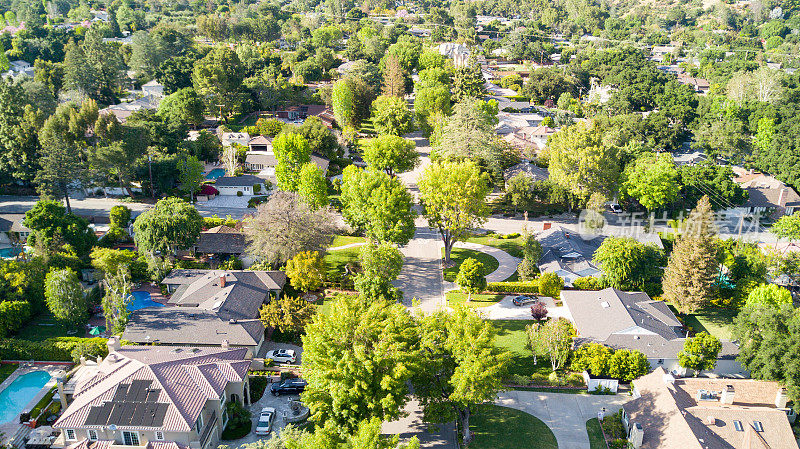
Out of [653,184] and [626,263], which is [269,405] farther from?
[653,184]

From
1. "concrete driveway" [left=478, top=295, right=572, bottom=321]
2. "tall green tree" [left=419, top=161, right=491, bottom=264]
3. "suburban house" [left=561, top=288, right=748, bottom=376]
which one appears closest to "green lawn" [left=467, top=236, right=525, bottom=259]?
"tall green tree" [left=419, top=161, right=491, bottom=264]

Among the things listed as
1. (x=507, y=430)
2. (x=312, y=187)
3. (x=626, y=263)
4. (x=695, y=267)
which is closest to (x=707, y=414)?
(x=507, y=430)

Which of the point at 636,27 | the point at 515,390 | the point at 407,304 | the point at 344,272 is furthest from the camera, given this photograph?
the point at 636,27

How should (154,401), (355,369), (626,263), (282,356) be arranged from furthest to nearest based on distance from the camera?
(626,263) < (282,356) < (154,401) < (355,369)

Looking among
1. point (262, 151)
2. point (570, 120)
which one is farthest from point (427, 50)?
point (262, 151)

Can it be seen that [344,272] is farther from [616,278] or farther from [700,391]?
[700,391]

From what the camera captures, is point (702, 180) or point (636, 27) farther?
point (636, 27)

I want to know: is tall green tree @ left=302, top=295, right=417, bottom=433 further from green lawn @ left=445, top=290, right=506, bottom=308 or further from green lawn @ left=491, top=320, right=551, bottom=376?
green lawn @ left=445, top=290, right=506, bottom=308
